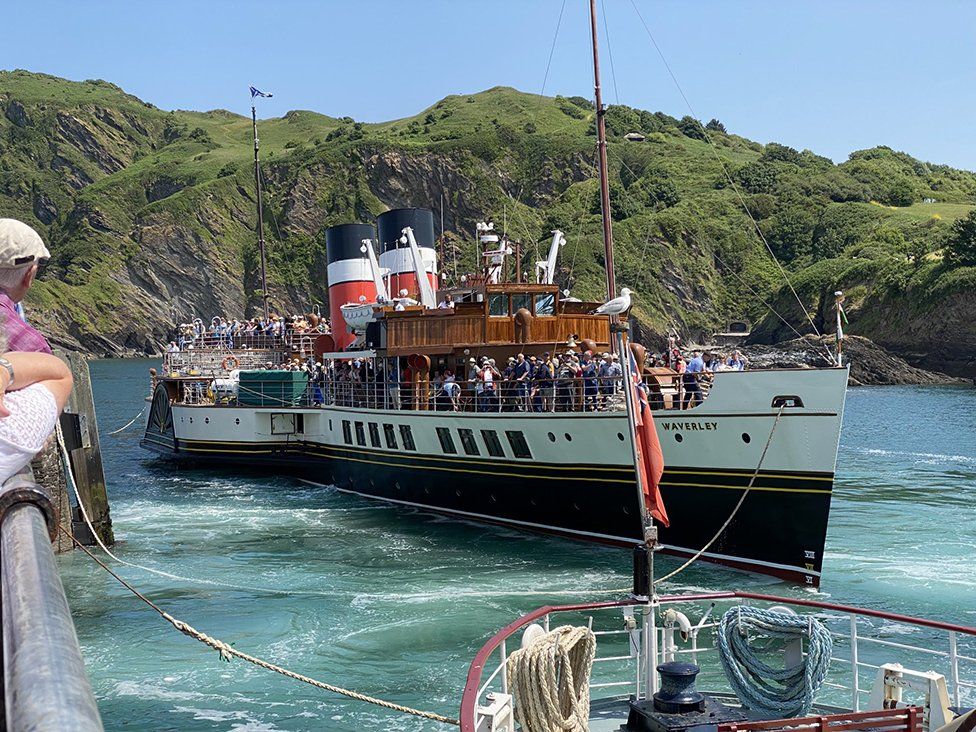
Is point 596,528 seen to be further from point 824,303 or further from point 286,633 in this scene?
point 824,303

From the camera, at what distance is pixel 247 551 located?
2456 centimetres

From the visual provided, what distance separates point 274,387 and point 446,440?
431 inches

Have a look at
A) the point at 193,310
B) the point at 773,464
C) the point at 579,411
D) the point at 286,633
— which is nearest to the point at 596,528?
the point at 579,411

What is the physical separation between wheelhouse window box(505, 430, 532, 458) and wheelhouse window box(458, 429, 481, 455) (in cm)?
133

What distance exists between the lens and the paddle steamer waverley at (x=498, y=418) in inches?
810

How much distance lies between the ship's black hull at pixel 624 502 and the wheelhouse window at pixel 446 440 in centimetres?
28

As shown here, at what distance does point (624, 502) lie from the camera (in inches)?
893

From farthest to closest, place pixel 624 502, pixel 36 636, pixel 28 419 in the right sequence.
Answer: pixel 624 502, pixel 28 419, pixel 36 636

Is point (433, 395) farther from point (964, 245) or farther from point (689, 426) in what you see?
point (964, 245)

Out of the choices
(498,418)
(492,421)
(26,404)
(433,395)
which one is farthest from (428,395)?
(26,404)

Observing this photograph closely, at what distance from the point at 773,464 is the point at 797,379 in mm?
1829

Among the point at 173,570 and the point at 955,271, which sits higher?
the point at 955,271

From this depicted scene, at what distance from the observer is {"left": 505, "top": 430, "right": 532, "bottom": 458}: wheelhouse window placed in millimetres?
24781

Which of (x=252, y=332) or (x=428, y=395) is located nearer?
(x=428, y=395)
